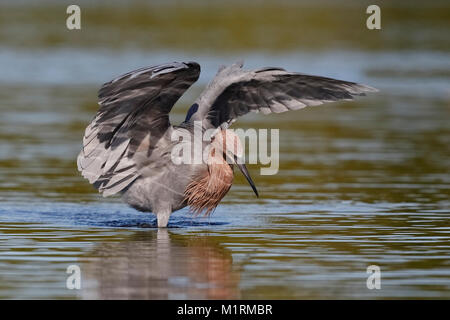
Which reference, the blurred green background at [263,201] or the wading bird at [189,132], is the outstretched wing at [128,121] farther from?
the blurred green background at [263,201]

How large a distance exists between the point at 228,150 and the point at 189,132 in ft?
1.94

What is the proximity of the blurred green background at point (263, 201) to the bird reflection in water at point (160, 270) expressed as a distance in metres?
0.02

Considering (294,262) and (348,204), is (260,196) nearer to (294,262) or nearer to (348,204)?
(348,204)

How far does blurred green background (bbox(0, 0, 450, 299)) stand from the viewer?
12219mm

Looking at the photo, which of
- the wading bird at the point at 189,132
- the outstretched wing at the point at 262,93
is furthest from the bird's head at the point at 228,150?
the outstretched wing at the point at 262,93

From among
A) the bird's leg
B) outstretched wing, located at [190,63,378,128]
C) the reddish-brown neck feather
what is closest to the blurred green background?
the bird's leg

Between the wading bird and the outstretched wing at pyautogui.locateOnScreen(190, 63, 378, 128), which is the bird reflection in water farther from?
the outstretched wing at pyautogui.locateOnScreen(190, 63, 378, 128)

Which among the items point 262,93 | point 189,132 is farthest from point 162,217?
point 262,93

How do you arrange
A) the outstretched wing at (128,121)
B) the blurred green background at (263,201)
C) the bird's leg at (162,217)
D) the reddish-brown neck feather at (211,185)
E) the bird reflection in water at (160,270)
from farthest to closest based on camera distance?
the bird's leg at (162,217) → the reddish-brown neck feather at (211,185) → the outstretched wing at (128,121) → the blurred green background at (263,201) → the bird reflection in water at (160,270)

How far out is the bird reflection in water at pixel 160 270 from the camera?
37.8 feet

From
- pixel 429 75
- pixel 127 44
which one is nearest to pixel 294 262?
pixel 429 75

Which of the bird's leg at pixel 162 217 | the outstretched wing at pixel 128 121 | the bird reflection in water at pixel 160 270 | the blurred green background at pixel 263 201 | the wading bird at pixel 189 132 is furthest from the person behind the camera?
the bird's leg at pixel 162 217

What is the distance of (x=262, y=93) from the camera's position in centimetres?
1583

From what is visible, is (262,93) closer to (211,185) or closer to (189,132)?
(189,132)
